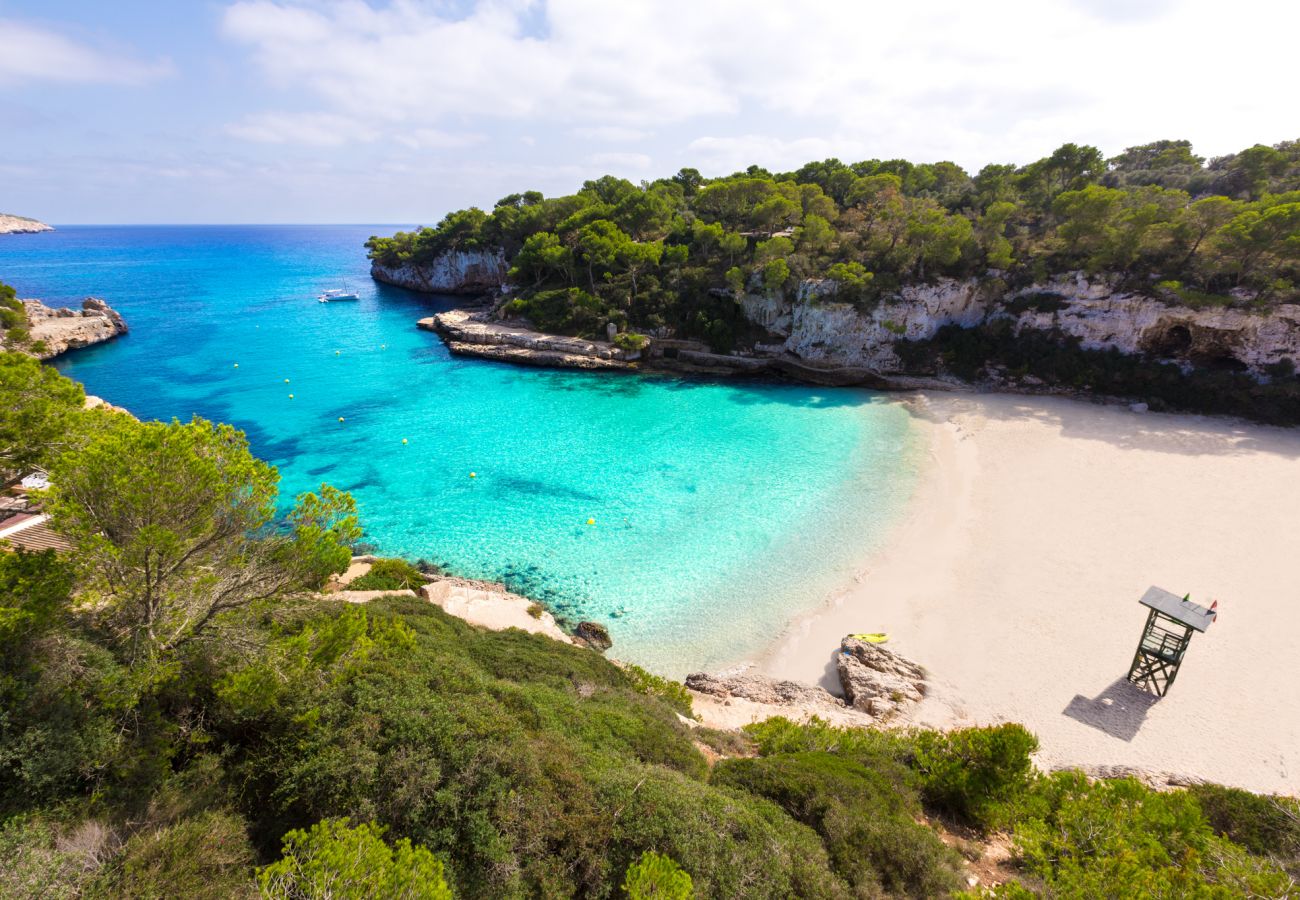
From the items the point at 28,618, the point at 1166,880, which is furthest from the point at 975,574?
the point at 28,618

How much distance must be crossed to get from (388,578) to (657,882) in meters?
13.2

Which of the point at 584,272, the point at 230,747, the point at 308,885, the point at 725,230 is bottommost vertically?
the point at 230,747

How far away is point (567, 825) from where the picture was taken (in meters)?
7.00

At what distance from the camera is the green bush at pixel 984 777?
9.30 metres

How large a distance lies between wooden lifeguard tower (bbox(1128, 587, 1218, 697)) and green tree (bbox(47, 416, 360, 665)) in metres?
19.2

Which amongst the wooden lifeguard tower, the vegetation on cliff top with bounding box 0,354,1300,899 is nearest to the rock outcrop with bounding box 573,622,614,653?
the vegetation on cliff top with bounding box 0,354,1300,899

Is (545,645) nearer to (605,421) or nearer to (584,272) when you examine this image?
(605,421)

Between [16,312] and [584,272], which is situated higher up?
[584,272]

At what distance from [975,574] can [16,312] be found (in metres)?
62.5

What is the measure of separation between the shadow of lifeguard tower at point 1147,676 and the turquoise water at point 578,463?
24.4 feet

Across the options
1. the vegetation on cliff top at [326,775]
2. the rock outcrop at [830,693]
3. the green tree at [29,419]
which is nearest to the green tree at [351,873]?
the vegetation on cliff top at [326,775]

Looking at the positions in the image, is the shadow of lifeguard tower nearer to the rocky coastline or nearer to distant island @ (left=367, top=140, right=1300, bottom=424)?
the rocky coastline

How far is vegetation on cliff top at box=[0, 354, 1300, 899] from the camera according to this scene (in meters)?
6.02

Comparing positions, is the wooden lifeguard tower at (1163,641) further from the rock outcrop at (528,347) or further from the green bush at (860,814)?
the rock outcrop at (528,347)
